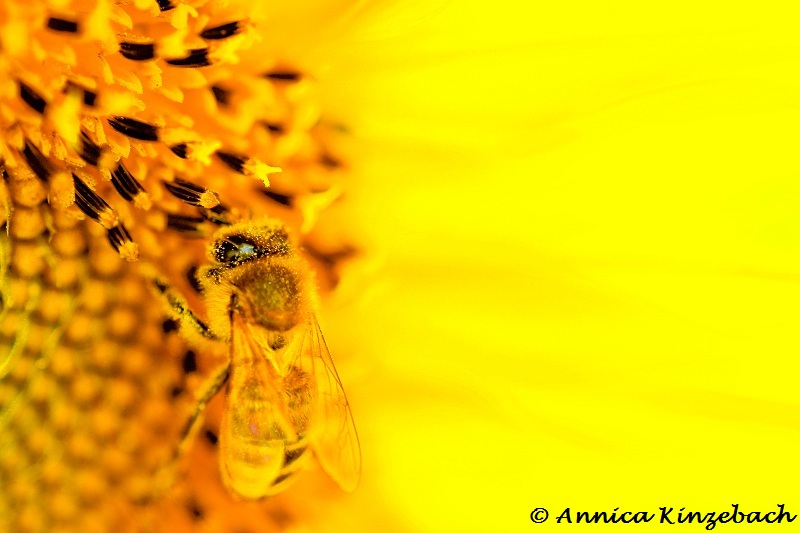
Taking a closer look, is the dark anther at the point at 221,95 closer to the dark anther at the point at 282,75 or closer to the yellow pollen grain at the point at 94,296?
the dark anther at the point at 282,75

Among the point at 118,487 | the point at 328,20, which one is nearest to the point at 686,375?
the point at 328,20

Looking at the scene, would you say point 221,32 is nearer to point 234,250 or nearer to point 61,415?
point 234,250

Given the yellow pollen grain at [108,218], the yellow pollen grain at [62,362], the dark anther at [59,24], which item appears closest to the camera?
the dark anther at [59,24]

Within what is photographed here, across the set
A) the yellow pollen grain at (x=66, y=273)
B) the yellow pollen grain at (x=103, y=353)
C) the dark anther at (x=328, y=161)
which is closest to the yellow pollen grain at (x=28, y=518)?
the yellow pollen grain at (x=103, y=353)

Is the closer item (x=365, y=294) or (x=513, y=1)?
(x=513, y=1)

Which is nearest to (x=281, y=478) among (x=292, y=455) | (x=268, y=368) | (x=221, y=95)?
(x=292, y=455)

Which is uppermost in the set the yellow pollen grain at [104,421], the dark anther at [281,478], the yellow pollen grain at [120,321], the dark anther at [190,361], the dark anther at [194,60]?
the dark anther at [194,60]

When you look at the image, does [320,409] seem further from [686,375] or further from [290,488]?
[686,375]
